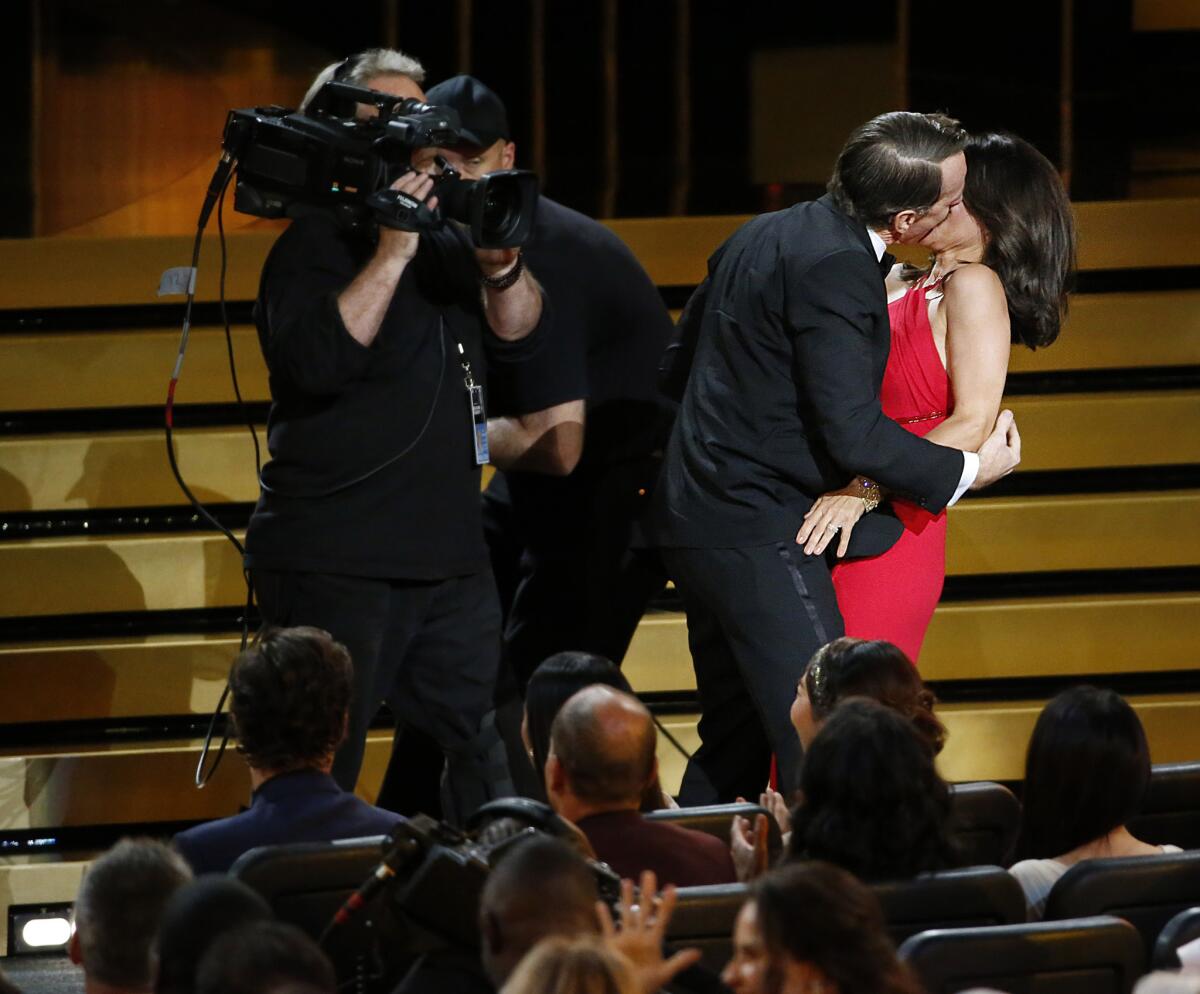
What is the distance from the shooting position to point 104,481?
4.54 m

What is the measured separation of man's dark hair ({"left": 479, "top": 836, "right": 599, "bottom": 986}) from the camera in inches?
72.1

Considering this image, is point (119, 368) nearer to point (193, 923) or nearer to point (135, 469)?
point (135, 469)

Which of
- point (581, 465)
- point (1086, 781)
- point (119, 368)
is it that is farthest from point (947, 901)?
point (119, 368)

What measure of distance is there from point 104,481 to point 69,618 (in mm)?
335

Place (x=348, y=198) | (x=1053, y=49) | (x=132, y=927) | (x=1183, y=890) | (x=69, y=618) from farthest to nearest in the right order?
→ (x=1053, y=49), (x=69, y=618), (x=348, y=198), (x=1183, y=890), (x=132, y=927)

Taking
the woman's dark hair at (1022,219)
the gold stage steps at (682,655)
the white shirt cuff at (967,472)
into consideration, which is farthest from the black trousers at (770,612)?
the gold stage steps at (682,655)

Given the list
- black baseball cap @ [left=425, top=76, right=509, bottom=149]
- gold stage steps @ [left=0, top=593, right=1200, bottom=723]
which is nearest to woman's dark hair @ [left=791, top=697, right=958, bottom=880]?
black baseball cap @ [left=425, top=76, right=509, bottom=149]

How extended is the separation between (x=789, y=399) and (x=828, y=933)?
1633 mm

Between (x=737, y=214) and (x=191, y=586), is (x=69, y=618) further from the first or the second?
(x=737, y=214)

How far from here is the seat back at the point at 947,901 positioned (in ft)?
7.26

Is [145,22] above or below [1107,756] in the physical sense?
above

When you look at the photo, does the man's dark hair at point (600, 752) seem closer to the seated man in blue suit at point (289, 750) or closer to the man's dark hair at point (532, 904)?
the seated man in blue suit at point (289, 750)

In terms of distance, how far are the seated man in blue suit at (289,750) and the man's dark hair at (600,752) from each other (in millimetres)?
253

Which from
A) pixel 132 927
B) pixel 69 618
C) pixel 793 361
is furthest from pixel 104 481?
pixel 132 927
